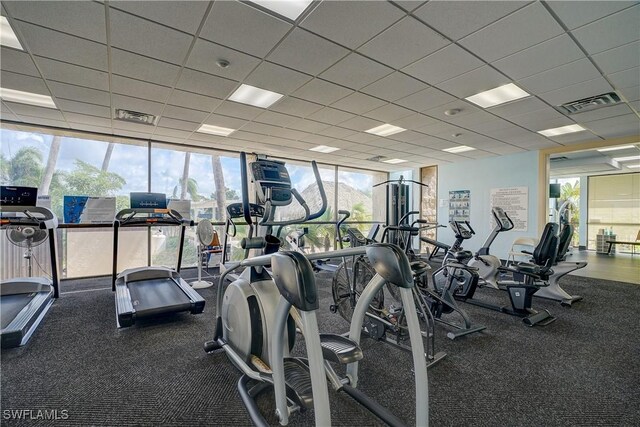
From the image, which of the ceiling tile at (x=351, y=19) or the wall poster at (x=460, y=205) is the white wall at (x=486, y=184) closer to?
the wall poster at (x=460, y=205)

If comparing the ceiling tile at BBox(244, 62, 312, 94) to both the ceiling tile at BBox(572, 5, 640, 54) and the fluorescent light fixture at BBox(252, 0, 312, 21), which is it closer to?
the fluorescent light fixture at BBox(252, 0, 312, 21)

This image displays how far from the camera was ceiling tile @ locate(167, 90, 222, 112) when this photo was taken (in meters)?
3.65

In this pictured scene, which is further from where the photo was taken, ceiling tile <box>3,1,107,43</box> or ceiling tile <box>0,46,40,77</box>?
ceiling tile <box>0,46,40,77</box>

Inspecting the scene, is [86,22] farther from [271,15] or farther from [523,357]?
[523,357]

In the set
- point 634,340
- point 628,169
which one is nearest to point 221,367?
point 634,340

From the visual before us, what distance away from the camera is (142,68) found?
2.96 metres

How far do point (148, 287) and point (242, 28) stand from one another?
3192 mm

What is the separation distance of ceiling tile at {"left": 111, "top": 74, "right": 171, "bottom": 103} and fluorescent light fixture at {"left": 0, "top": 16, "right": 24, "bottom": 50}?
73cm

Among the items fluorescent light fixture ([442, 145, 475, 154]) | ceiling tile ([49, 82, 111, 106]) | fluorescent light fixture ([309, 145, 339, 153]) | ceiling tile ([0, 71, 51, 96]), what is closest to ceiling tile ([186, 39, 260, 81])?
ceiling tile ([49, 82, 111, 106])

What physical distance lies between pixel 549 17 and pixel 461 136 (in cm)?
342

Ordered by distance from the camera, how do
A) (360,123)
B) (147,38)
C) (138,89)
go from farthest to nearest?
(360,123)
(138,89)
(147,38)

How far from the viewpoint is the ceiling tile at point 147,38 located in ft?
7.40

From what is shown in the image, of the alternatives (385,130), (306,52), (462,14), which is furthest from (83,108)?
(462,14)

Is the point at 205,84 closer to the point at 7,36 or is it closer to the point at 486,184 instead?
the point at 7,36
